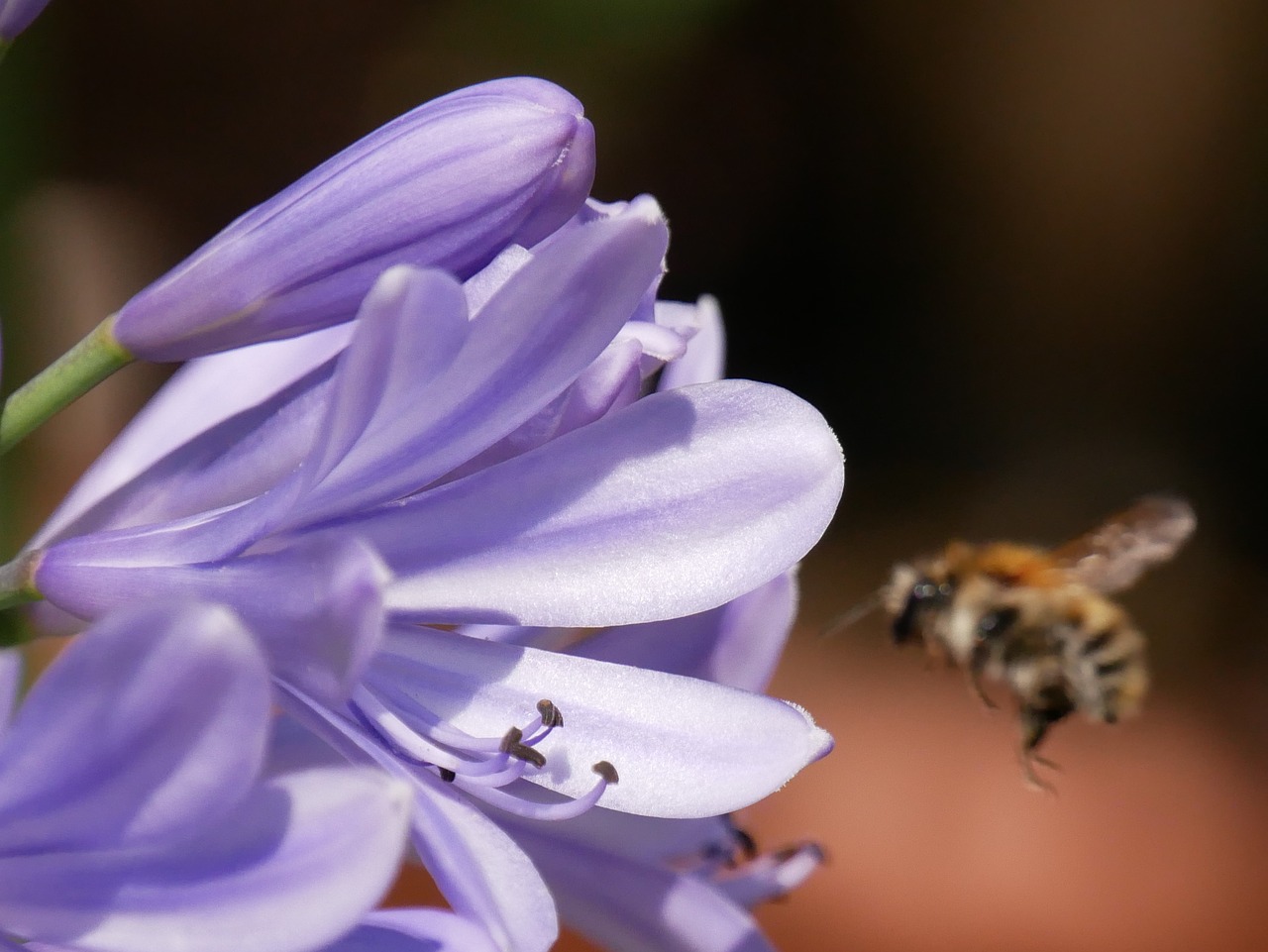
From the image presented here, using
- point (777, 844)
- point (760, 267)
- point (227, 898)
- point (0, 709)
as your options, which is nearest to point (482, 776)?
point (227, 898)

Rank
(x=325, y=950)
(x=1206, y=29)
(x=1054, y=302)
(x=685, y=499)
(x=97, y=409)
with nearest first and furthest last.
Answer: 1. (x=325, y=950)
2. (x=685, y=499)
3. (x=97, y=409)
4. (x=1206, y=29)
5. (x=1054, y=302)

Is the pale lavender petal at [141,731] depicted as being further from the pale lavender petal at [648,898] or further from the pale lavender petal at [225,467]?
the pale lavender petal at [648,898]

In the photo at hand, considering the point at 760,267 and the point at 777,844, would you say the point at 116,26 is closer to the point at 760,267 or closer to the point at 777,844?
the point at 760,267

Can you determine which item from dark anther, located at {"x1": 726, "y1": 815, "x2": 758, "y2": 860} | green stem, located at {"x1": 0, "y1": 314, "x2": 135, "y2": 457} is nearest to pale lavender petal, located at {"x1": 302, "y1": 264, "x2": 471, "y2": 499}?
green stem, located at {"x1": 0, "y1": 314, "x2": 135, "y2": 457}

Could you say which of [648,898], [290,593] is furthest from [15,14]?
[648,898]

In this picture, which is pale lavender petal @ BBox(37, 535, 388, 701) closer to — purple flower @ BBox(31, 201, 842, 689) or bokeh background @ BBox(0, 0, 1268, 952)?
purple flower @ BBox(31, 201, 842, 689)

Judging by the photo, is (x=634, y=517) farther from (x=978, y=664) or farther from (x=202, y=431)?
(x=978, y=664)
